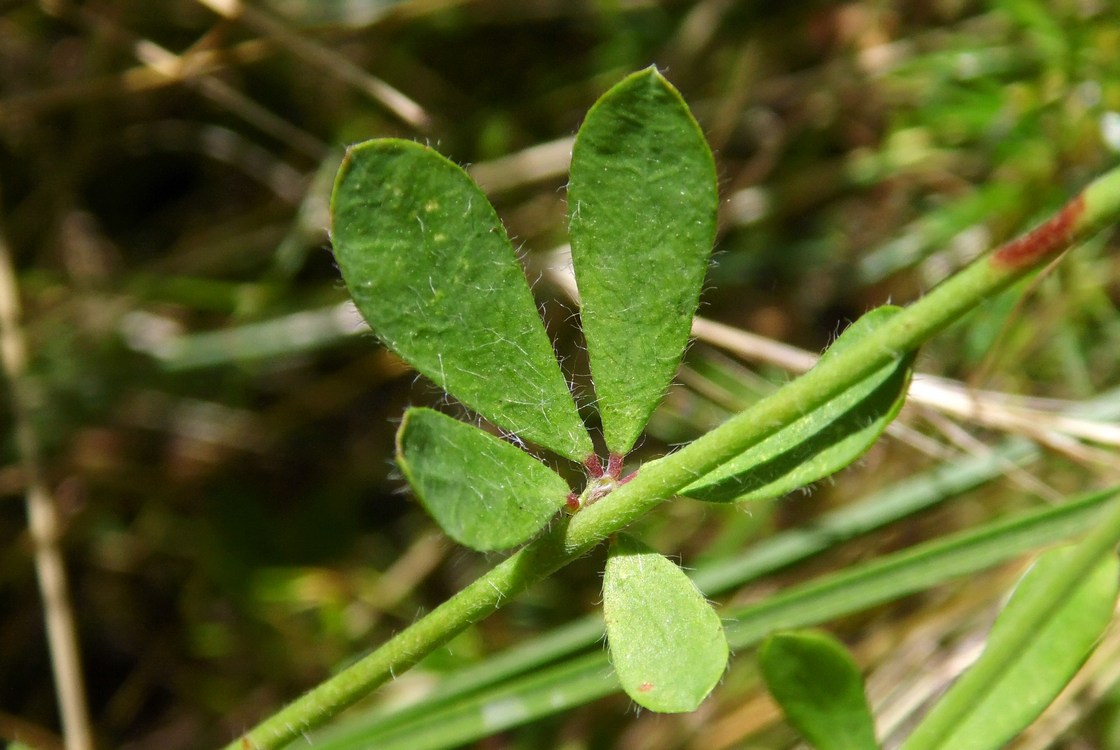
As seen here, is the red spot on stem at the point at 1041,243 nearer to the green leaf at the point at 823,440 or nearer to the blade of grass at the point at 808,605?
the green leaf at the point at 823,440

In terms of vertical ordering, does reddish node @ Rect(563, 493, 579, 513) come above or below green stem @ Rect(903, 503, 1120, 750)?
above

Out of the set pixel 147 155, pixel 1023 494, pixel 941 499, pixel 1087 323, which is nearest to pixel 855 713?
pixel 941 499

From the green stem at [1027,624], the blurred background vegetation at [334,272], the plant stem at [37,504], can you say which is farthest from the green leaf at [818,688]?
the plant stem at [37,504]

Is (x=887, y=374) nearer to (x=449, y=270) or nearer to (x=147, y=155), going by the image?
(x=449, y=270)

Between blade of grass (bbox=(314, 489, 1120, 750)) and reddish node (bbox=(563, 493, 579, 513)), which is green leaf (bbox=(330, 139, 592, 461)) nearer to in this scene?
reddish node (bbox=(563, 493, 579, 513))

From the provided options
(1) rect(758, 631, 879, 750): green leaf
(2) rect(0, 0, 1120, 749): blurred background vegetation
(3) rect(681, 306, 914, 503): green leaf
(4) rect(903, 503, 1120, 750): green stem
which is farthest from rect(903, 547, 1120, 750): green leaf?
(2) rect(0, 0, 1120, 749): blurred background vegetation
